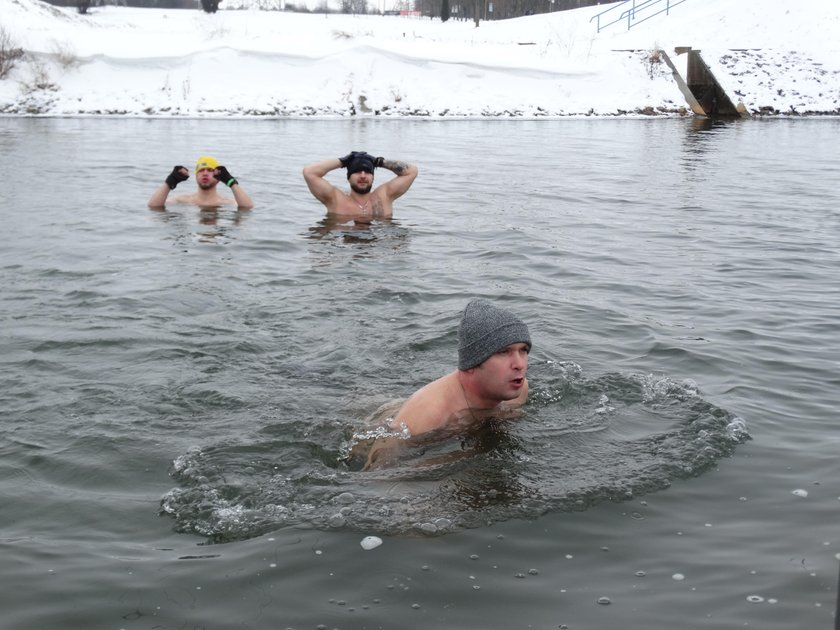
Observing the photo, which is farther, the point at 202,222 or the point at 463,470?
the point at 202,222

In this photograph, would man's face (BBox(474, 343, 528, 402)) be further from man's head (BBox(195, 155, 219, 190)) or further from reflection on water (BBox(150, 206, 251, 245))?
man's head (BBox(195, 155, 219, 190))

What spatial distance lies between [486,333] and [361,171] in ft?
21.0

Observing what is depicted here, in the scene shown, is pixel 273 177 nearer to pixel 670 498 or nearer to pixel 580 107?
pixel 670 498

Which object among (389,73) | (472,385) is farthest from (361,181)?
(389,73)

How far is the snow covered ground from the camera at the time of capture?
30797mm

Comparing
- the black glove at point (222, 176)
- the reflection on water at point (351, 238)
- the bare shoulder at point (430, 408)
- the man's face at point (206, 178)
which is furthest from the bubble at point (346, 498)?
the man's face at point (206, 178)

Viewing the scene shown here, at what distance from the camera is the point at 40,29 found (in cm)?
3538

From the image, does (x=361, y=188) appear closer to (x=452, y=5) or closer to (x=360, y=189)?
(x=360, y=189)

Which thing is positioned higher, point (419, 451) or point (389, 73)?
point (389, 73)

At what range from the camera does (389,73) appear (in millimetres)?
33688

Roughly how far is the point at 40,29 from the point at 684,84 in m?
23.5

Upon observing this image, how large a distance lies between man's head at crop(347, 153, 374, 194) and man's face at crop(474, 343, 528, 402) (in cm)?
613

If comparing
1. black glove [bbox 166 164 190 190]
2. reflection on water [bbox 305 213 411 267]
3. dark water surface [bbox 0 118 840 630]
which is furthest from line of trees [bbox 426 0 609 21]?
dark water surface [bbox 0 118 840 630]

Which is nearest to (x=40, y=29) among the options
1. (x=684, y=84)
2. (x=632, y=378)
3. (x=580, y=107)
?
(x=580, y=107)
